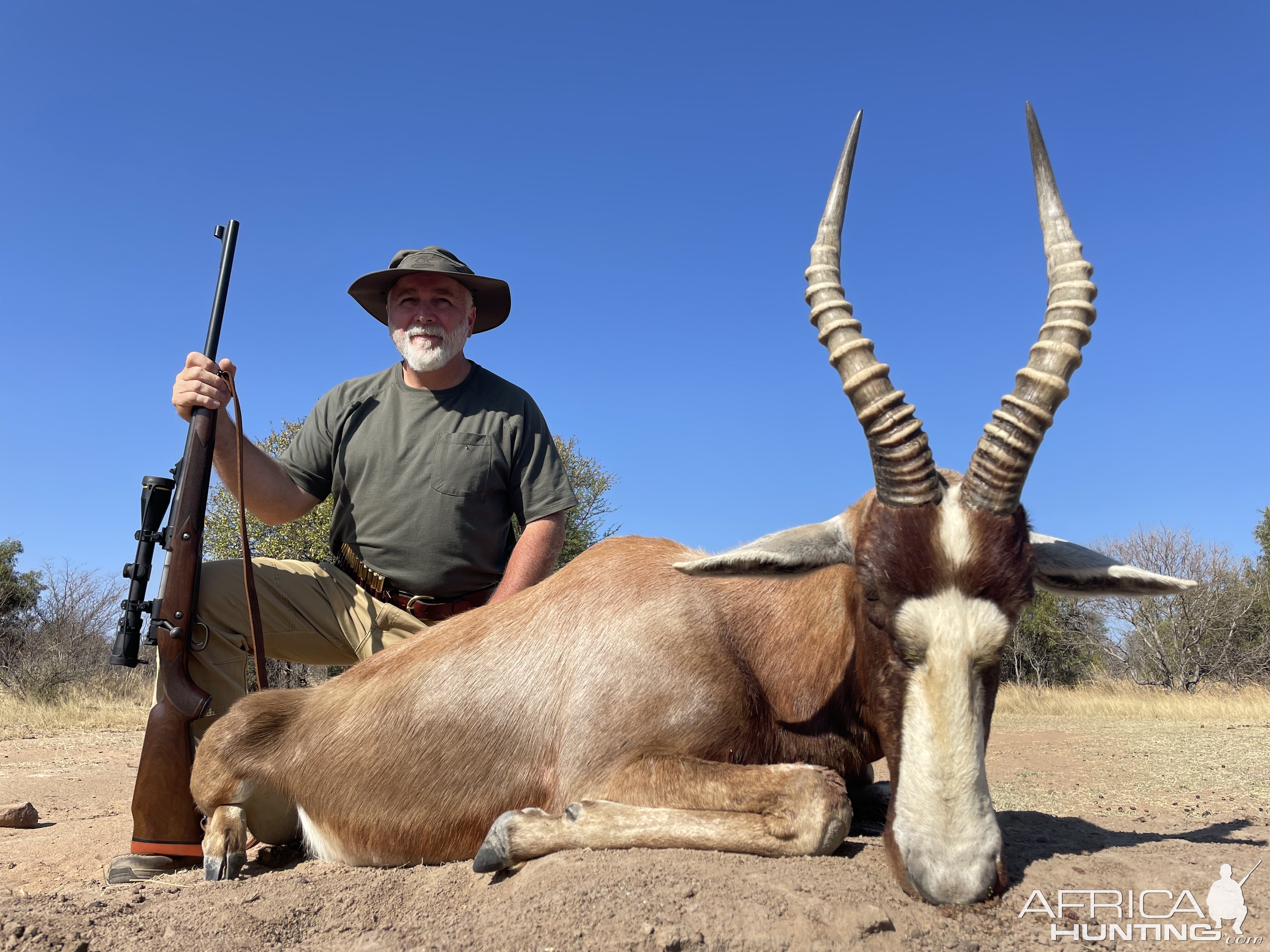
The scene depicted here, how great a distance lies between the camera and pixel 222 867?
425cm

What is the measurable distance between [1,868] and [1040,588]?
540cm

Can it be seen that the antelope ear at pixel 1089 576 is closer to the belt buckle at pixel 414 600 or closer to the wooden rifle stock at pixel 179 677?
the belt buckle at pixel 414 600

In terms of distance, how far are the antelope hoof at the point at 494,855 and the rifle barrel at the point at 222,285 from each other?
12.1 feet

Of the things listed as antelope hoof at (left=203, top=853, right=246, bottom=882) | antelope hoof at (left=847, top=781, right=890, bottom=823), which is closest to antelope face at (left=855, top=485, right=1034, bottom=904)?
antelope hoof at (left=847, top=781, right=890, bottom=823)

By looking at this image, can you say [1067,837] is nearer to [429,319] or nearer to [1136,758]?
[429,319]

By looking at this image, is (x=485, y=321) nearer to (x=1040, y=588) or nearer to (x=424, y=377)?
(x=424, y=377)

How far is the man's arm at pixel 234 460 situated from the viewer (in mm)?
5418

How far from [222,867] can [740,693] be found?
8.43 feet

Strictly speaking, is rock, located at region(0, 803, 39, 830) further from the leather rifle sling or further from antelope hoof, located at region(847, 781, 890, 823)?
antelope hoof, located at region(847, 781, 890, 823)

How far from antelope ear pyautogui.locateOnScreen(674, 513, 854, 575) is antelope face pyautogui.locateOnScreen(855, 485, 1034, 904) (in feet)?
0.91

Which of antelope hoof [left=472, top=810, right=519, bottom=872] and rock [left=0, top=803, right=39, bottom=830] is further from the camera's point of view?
rock [left=0, top=803, right=39, bottom=830]

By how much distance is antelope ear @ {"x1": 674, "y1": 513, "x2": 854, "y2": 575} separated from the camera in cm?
354

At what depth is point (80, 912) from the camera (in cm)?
331

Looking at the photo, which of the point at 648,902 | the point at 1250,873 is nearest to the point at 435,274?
Answer: the point at 648,902
